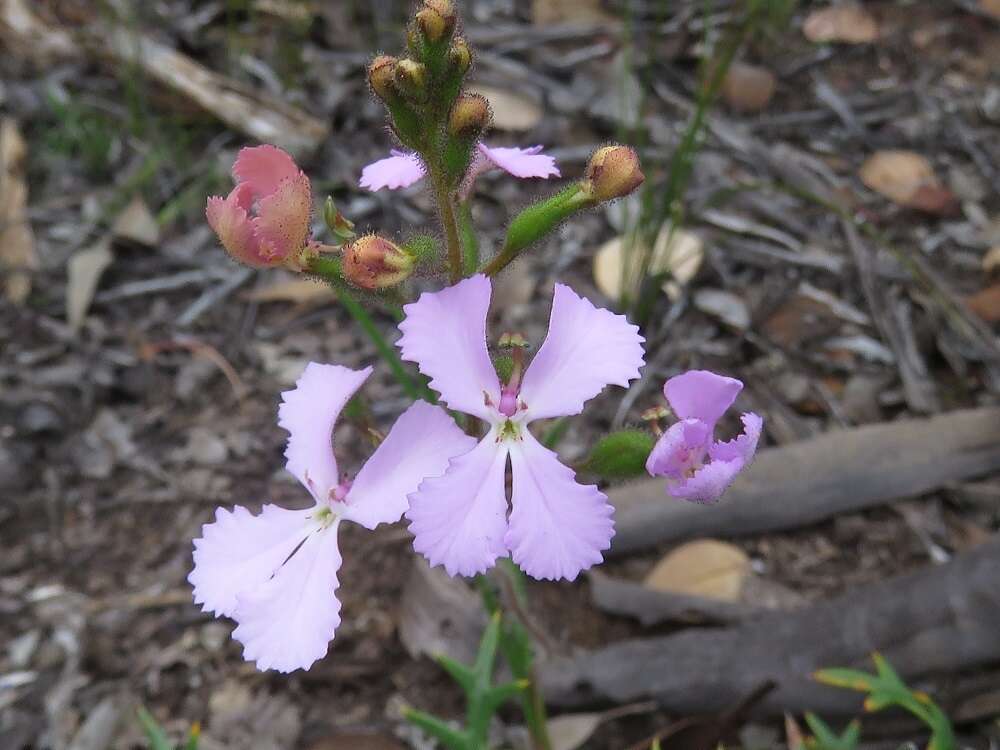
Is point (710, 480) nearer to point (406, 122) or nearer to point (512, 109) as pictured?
point (406, 122)

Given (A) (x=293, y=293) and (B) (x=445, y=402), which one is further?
(A) (x=293, y=293)

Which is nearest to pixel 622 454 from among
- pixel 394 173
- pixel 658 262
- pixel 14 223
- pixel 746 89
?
pixel 394 173

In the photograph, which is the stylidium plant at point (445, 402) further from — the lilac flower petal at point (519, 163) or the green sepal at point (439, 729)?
the green sepal at point (439, 729)

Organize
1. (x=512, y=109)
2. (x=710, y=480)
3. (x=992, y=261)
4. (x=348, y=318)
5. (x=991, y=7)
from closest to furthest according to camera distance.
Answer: (x=710, y=480) < (x=992, y=261) < (x=348, y=318) < (x=512, y=109) < (x=991, y=7)

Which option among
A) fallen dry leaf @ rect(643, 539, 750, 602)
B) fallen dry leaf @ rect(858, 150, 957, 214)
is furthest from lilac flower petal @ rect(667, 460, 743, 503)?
fallen dry leaf @ rect(858, 150, 957, 214)

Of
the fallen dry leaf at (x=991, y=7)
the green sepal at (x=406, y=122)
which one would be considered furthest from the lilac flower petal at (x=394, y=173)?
the fallen dry leaf at (x=991, y=7)

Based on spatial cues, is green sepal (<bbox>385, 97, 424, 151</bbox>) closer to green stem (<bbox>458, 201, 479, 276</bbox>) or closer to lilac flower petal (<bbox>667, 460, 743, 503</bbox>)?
green stem (<bbox>458, 201, 479, 276</bbox>)
